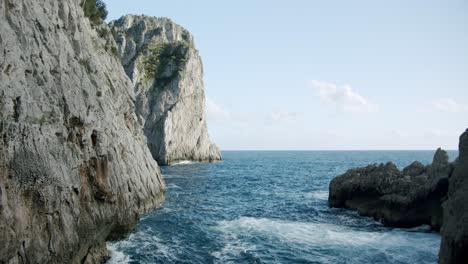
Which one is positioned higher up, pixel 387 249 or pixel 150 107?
pixel 150 107

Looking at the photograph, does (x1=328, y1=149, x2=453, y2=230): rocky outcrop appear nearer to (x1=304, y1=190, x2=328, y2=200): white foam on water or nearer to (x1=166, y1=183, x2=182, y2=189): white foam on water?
(x1=304, y1=190, x2=328, y2=200): white foam on water

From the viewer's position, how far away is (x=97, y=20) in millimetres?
38375

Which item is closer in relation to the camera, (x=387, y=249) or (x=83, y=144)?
(x=83, y=144)

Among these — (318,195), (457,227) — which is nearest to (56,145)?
(457,227)

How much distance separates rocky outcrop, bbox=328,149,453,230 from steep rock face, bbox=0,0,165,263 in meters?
21.4

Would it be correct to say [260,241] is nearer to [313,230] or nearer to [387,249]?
[313,230]

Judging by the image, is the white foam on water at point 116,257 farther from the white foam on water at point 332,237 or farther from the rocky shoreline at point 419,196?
the rocky shoreline at point 419,196

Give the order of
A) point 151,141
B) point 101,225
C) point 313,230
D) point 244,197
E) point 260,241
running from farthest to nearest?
point 151,141 → point 244,197 → point 313,230 → point 260,241 → point 101,225

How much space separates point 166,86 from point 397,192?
70386mm

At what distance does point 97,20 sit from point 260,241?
27.6 metres

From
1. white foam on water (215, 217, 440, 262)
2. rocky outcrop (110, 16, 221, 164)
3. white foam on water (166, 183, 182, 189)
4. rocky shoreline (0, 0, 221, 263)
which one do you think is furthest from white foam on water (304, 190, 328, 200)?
rocky outcrop (110, 16, 221, 164)

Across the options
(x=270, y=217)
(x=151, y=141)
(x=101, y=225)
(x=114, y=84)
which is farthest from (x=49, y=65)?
(x=151, y=141)

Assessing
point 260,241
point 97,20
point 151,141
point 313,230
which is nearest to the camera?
point 260,241

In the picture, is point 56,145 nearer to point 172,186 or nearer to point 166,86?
point 172,186
